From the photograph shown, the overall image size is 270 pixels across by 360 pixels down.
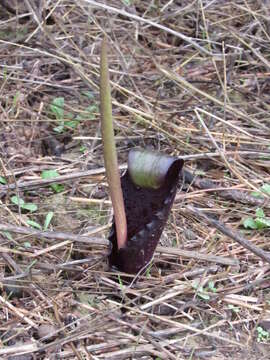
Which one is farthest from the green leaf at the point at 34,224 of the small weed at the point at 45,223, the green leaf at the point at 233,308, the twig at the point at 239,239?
the green leaf at the point at 233,308

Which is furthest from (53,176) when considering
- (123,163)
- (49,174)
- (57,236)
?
(57,236)

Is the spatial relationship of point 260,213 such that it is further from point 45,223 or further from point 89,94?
point 89,94

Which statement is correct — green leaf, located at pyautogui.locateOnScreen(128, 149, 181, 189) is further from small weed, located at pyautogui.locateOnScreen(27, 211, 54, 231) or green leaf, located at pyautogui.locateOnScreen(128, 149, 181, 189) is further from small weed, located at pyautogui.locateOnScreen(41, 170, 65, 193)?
small weed, located at pyautogui.locateOnScreen(41, 170, 65, 193)

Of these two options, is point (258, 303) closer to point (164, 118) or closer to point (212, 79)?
point (164, 118)

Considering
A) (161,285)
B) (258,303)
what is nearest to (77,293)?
(161,285)

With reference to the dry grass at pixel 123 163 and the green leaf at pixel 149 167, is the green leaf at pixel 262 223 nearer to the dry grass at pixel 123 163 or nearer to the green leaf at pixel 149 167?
the dry grass at pixel 123 163
